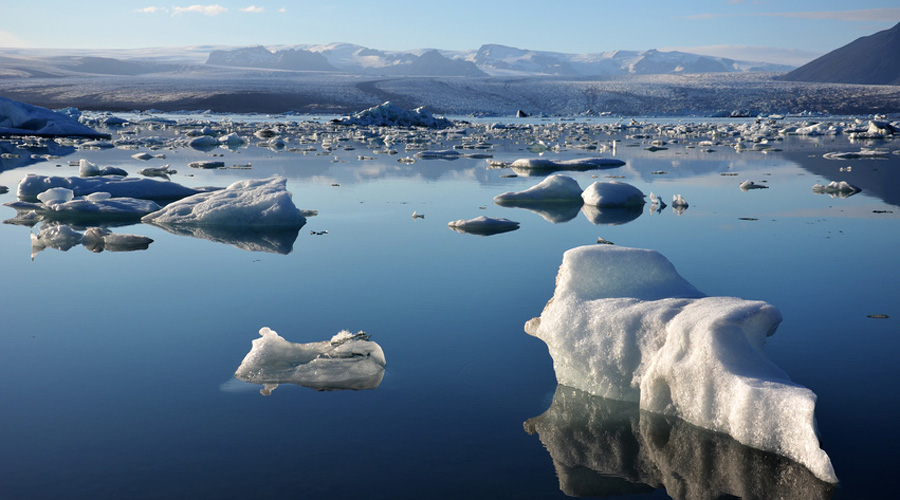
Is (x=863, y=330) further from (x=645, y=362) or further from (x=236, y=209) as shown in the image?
(x=236, y=209)

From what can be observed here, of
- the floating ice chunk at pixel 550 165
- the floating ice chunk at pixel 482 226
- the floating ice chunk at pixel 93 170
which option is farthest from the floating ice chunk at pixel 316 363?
the floating ice chunk at pixel 550 165

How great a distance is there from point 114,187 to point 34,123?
45.6ft

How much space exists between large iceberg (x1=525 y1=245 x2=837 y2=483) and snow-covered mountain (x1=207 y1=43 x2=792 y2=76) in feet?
252

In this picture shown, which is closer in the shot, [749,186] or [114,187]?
[114,187]

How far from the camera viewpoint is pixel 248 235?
5594mm

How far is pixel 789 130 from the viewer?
22.1 meters

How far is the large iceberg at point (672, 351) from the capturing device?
6.94ft

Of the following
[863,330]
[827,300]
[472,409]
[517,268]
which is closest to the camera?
[472,409]

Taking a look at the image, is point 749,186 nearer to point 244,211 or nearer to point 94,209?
point 244,211

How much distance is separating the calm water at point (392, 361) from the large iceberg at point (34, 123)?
45.1 feet

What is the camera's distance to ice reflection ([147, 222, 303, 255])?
514cm

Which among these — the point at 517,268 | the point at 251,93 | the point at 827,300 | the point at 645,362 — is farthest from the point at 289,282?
the point at 251,93

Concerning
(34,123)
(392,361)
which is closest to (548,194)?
(392,361)

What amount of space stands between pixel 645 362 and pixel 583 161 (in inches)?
337
